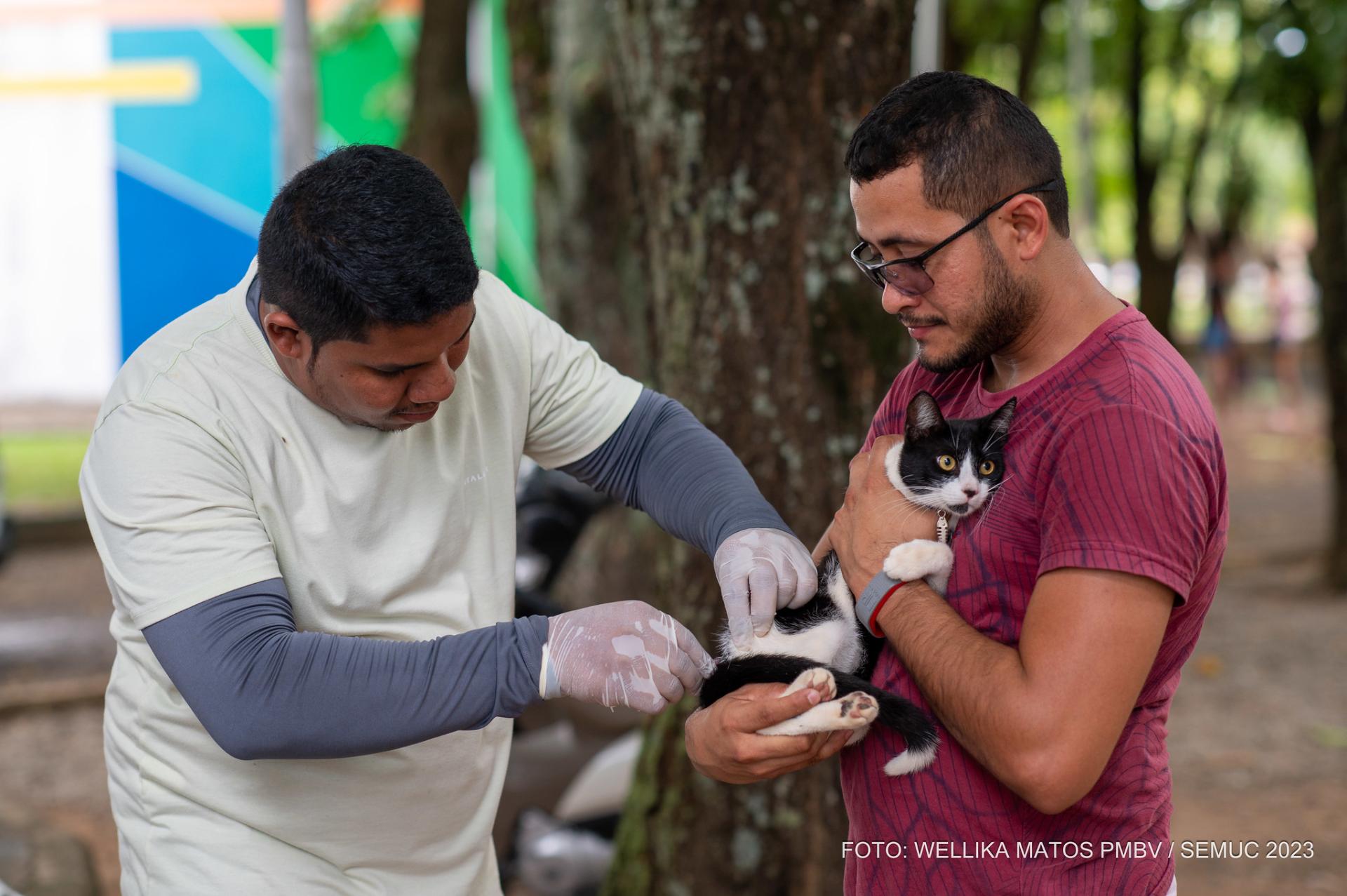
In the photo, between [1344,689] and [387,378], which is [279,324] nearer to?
[387,378]

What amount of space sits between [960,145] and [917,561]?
0.66 m

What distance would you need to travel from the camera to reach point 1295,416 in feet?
63.6

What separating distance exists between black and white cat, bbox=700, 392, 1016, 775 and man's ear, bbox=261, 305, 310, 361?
940 mm

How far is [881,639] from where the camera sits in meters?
2.25

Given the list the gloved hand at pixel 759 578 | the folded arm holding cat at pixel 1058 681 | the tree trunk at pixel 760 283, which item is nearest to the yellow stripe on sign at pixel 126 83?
the tree trunk at pixel 760 283

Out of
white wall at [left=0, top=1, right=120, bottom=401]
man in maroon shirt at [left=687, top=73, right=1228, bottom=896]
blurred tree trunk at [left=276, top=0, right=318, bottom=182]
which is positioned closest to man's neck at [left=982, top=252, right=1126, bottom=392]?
man in maroon shirt at [left=687, top=73, right=1228, bottom=896]

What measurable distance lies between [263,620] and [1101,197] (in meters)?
35.0

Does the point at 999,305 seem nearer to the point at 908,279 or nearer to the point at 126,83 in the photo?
the point at 908,279

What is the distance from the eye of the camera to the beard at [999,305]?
199 cm

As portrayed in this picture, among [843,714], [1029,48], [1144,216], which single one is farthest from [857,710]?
[1144,216]

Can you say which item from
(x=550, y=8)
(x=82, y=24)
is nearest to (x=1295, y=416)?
(x=550, y=8)

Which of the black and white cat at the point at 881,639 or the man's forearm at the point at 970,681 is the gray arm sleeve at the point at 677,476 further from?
the man's forearm at the point at 970,681

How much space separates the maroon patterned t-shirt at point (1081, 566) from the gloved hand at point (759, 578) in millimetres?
236

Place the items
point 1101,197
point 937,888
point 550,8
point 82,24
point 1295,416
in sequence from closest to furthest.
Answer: point 937,888 → point 550,8 → point 82,24 → point 1295,416 → point 1101,197
